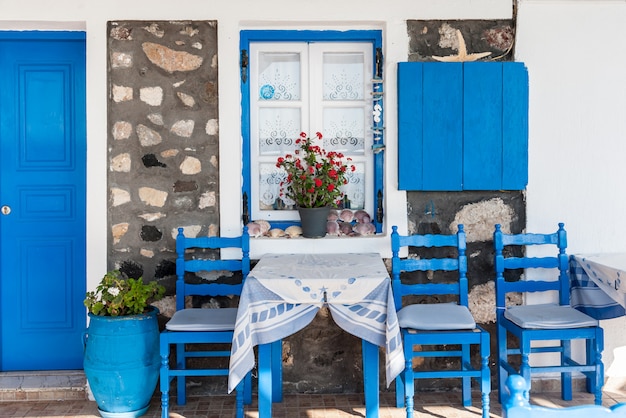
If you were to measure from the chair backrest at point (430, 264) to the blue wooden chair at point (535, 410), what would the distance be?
251cm

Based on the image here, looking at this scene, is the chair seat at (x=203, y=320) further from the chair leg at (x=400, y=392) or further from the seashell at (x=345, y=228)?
the chair leg at (x=400, y=392)

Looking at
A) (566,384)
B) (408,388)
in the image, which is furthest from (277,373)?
(566,384)

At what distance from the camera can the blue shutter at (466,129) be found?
13.2 ft

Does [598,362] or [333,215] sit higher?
[333,215]

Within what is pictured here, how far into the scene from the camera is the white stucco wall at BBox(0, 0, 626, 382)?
3.99m

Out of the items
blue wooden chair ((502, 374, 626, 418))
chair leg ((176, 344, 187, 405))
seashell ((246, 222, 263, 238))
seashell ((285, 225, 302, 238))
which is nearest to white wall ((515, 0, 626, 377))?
seashell ((285, 225, 302, 238))

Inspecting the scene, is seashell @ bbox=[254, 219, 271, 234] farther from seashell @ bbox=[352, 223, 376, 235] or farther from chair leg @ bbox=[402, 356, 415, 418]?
chair leg @ bbox=[402, 356, 415, 418]

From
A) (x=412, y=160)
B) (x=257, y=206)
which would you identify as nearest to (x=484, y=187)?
(x=412, y=160)

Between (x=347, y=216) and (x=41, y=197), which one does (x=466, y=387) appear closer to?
(x=347, y=216)

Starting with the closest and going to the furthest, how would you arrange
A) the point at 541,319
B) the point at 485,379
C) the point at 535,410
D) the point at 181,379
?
1. the point at 535,410
2. the point at 485,379
3. the point at 541,319
4. the point at 181,379

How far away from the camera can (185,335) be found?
135 inches

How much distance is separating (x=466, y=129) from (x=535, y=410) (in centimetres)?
288

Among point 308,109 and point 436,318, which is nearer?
point 436,318

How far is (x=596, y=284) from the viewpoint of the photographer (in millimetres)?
3795
